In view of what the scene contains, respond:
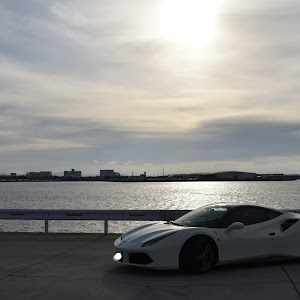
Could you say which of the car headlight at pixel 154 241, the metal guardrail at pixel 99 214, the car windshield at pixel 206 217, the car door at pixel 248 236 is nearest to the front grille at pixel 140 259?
the car headlight at pixel 154 241

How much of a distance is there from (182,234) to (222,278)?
3.19 ft

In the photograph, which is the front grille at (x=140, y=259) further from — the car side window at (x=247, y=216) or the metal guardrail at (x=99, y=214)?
the metal guardrail at (x=99, y=214)

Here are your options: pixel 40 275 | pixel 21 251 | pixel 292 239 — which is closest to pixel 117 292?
pixel 40 275

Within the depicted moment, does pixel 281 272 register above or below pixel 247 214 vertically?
below

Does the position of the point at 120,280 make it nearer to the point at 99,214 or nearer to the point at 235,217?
the point at 235,217

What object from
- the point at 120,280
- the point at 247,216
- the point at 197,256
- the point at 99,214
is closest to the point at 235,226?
the point at 247,216

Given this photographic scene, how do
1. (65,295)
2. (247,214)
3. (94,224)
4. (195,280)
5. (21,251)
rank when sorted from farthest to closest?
(94,224), (21,251), (247,214), (195,280), (65,295)

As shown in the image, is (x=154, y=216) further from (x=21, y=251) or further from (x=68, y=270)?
(x=68, y=270)

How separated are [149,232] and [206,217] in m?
1.13

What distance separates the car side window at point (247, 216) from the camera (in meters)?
8.36

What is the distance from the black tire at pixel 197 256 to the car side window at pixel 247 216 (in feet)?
2.01

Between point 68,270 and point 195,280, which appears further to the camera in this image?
point 68,270

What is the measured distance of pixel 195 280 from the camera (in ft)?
23.8

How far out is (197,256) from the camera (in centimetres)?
774
